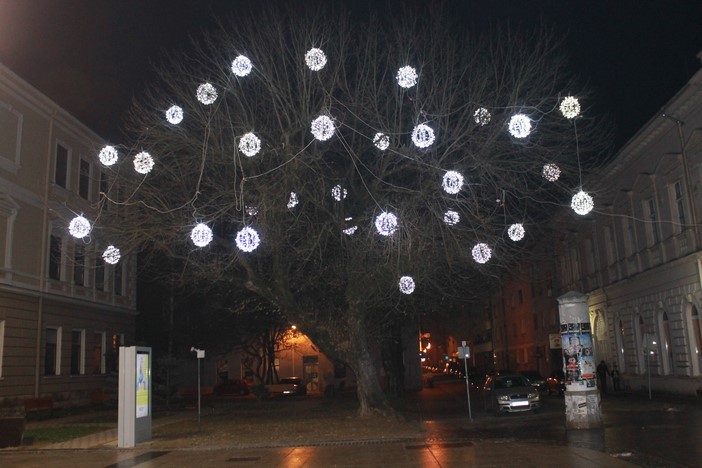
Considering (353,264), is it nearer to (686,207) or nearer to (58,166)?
(686,207)

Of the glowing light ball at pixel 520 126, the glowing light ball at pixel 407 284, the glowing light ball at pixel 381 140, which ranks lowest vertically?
the glowing light ball at pixel 407 284

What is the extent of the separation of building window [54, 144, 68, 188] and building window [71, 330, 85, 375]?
23.9 feet

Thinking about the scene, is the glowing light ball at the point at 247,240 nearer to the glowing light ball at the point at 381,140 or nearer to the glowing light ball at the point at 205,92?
the glowing light ball at the point at 205,92

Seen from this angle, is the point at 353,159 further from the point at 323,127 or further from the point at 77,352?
the point at 77,352

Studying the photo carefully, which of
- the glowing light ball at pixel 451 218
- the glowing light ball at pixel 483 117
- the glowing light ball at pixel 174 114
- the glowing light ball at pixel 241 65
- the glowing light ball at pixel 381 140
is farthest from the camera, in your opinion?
the glowing light ball at pixel 451 218

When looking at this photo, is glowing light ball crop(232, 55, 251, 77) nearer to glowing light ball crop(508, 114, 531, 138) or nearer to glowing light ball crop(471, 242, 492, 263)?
glowing light ball crop(508, 114, 531, 138)

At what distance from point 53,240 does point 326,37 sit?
1874cm

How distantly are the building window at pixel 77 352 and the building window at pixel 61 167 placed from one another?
730cm

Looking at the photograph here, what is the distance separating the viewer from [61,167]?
104ft

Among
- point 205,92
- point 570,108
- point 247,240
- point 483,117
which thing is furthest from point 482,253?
point 205,92

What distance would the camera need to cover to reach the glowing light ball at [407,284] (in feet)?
63.4

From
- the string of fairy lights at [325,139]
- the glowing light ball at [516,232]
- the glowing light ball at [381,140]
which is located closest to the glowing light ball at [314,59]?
the string of fairy lights at [325,139]

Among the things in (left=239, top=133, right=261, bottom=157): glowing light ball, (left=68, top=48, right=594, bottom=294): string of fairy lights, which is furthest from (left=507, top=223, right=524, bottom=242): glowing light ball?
(left=239, top=133, right=261, bottom=157): glowing light ball

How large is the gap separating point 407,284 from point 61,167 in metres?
19.8
